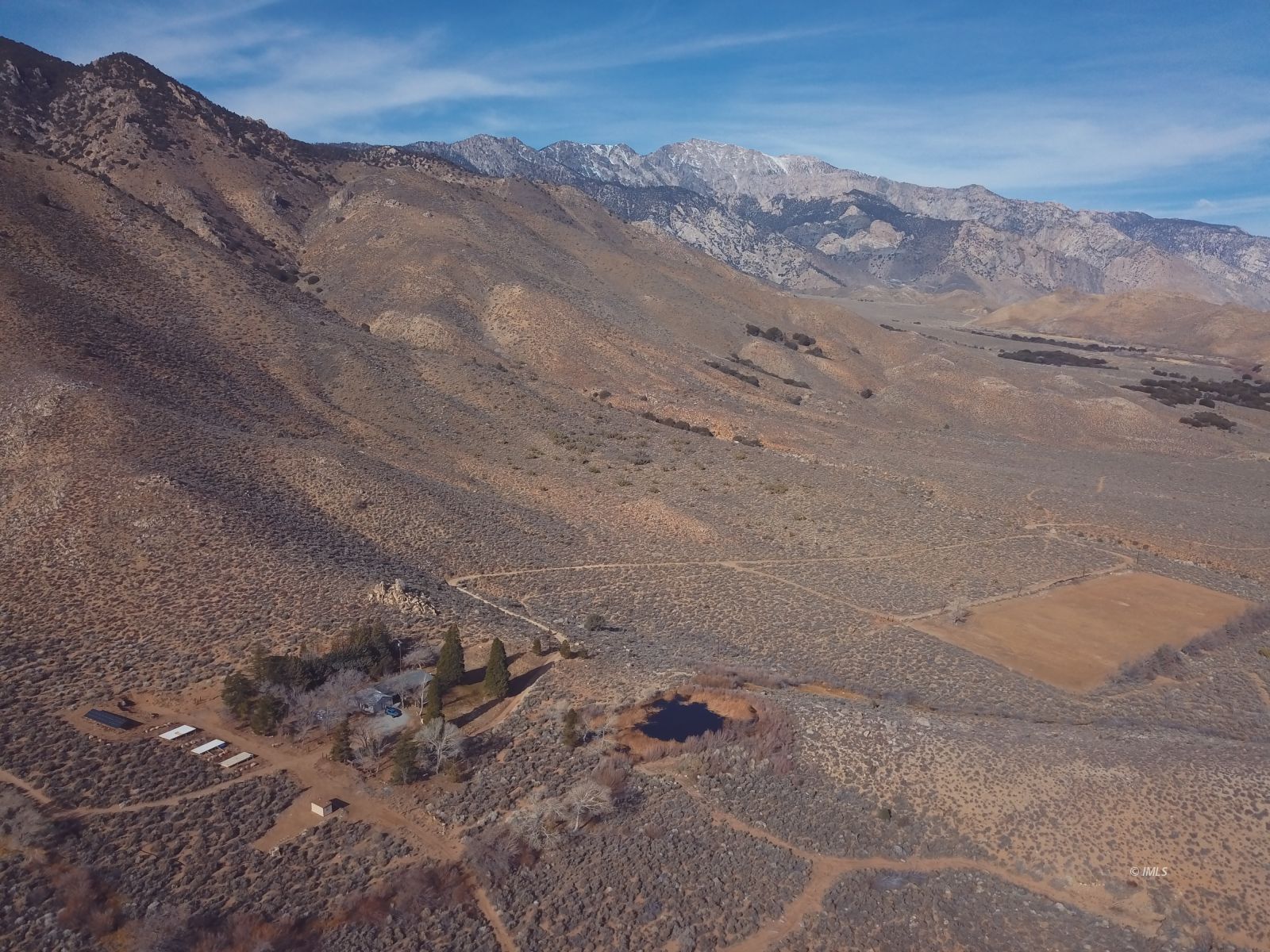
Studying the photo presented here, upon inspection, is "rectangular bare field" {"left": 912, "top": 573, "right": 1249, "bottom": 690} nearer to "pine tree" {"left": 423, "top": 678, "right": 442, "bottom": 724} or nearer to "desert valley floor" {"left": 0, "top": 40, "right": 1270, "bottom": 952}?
"desert valley floor" {"left": 0, "top": 40, "right": 1270, "bottom": 952}

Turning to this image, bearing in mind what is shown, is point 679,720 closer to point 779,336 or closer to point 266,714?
point 266,714

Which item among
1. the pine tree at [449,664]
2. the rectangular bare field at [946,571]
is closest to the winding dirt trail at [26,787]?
the pine tree at [449,664]

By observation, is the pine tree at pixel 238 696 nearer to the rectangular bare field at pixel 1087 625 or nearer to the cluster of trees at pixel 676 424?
the rectangular bare field at pixel 1087 625

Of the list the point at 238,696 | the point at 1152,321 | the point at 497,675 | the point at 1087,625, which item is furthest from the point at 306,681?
the point at 1152,321

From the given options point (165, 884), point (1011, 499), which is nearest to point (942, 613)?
point (1011, 499)

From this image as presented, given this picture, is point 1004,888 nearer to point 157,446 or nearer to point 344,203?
point 157,446
